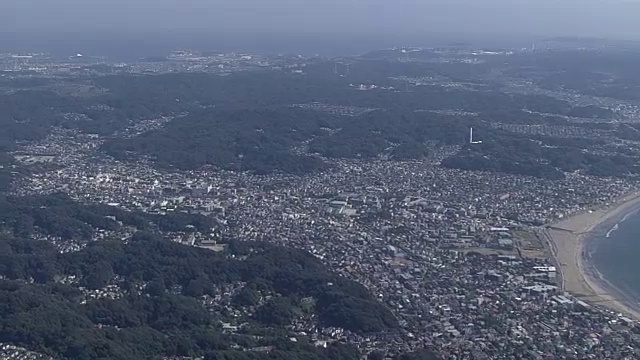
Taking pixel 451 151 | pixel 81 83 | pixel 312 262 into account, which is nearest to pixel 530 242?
pixel 312 262

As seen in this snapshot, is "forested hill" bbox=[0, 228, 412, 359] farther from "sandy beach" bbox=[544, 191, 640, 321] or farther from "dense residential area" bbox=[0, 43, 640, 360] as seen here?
"sandy beach" bbox=[544, 191, 640, 321]

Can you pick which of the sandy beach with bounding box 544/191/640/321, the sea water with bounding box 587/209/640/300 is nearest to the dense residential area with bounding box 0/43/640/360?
the sandy beach with bounding box 544/191/640/321

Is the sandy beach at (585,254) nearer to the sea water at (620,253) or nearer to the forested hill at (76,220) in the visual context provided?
the sea water at (620,253)

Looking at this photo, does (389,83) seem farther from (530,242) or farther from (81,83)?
(530,242)

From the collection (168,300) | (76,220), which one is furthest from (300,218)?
(168,300)

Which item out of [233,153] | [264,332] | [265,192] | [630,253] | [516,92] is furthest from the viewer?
[516,92]
